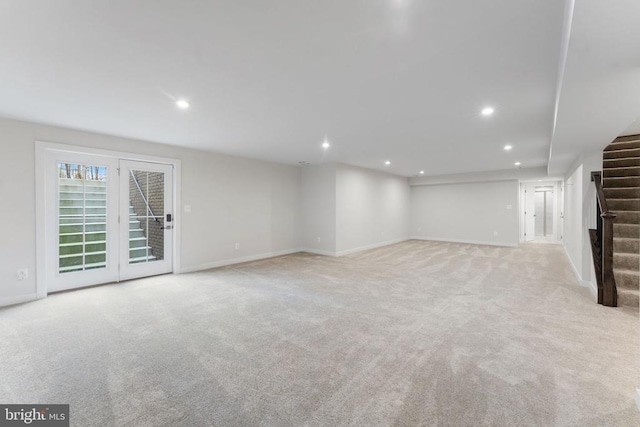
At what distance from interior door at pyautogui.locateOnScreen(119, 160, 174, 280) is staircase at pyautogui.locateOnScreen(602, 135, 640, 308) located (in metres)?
6.88

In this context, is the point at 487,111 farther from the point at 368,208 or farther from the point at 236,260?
the point at 236,260

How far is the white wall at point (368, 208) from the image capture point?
6891 millimetres

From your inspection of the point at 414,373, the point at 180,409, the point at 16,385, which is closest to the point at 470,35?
the point at 414,373

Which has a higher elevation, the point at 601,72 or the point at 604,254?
the point at 601,72

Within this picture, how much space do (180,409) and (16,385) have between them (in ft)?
4.23

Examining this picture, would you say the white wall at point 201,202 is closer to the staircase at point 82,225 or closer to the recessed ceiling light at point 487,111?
the staircase at point 82,225

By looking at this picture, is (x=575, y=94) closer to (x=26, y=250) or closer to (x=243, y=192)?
(x=243, y=192)

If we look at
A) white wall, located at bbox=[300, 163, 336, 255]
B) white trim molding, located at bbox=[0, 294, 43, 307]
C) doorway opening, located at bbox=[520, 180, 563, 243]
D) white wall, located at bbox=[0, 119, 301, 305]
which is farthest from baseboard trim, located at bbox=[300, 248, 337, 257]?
doorway opening, located at bbox=[520, 180, 563, 243]

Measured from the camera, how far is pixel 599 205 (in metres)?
3.71

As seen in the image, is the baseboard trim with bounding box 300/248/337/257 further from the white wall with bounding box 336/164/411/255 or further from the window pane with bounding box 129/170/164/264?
the window pane with bounding box 129/170/164/264

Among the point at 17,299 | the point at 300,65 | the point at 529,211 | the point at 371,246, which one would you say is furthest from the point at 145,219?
the point at 529,211

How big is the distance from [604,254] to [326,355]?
3.89 meters

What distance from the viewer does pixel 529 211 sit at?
974 centimetres

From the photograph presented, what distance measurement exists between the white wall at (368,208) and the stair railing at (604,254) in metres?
4.53
